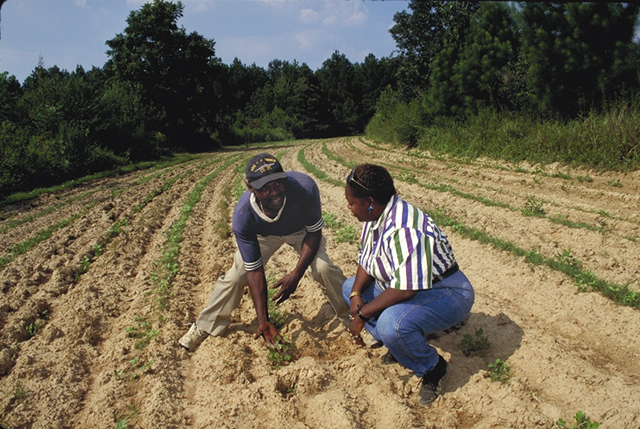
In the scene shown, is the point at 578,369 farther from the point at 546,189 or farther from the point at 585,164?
the point at 585,164

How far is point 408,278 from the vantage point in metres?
2.94

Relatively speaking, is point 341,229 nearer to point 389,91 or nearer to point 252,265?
point 252,265

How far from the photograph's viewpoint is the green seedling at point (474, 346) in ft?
12.1

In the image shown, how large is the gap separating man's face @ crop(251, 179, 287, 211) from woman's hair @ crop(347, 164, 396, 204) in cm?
68

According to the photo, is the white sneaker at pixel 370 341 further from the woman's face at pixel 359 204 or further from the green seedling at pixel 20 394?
the green seedling at pixel 20 394

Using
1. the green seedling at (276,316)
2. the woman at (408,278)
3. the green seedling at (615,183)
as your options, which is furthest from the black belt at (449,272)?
the green seedling at (615,183)

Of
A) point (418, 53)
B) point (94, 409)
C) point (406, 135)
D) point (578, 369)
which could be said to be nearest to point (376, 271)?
point (578, 369)

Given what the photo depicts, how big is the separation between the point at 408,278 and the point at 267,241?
5.33 feet

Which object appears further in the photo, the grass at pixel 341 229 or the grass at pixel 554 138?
the grass at pixel 554 138

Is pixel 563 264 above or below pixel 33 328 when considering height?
below

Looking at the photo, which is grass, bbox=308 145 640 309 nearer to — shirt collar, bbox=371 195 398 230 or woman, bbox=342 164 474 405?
woman, bbox=342 164 474 405

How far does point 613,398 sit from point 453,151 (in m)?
13.1

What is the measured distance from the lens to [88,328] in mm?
4418

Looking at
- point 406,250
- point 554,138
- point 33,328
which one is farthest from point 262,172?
point 554,138
